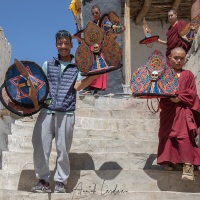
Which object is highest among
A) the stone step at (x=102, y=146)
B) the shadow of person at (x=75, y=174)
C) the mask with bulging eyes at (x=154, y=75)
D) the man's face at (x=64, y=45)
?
the man's face at (x=64, y=45)

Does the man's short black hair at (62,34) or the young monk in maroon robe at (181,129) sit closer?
the man's short black hair at (62,34)

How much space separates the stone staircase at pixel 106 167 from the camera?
3740mm

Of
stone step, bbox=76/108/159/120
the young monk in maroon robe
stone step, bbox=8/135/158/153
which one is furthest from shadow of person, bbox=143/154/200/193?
stone step, bbox=76/108/159/120

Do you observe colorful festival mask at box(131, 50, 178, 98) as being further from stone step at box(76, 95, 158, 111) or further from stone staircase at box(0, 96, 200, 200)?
stone step at box(76, 95, 158, 111)

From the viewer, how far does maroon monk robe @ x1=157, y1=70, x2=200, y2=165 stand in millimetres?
4014

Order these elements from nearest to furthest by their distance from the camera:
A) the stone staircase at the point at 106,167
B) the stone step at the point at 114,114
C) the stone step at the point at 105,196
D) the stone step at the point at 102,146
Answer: the stone step at the point at 105,196
the stone staircase at the point at 106,167
the stone step at the point at 102,146
the stone step at the point at 114,114

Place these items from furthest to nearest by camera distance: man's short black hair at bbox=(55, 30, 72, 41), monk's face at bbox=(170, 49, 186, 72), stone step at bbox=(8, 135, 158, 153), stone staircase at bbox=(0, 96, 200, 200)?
stone step at bbox=(8, 135, 158, 153), monk's face at bbox=(170, 49, 186, 72), man's short black hair at bbox=(55, 30, 72, 41), stone staircase at bbox=(0, 96, 200, 200)

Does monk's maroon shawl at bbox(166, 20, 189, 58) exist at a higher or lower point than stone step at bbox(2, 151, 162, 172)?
higher

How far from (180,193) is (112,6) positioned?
586 cm

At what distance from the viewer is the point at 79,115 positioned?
5.94 m

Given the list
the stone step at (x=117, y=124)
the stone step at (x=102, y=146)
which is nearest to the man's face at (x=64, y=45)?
the stone step at (x=102, y=146)

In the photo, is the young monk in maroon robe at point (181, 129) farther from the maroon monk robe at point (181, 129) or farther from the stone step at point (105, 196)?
the stone step at point (105, 196)

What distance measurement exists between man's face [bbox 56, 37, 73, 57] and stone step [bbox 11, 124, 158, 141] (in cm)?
138

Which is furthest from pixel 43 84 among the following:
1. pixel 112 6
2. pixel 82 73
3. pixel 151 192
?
pixel 112 6
